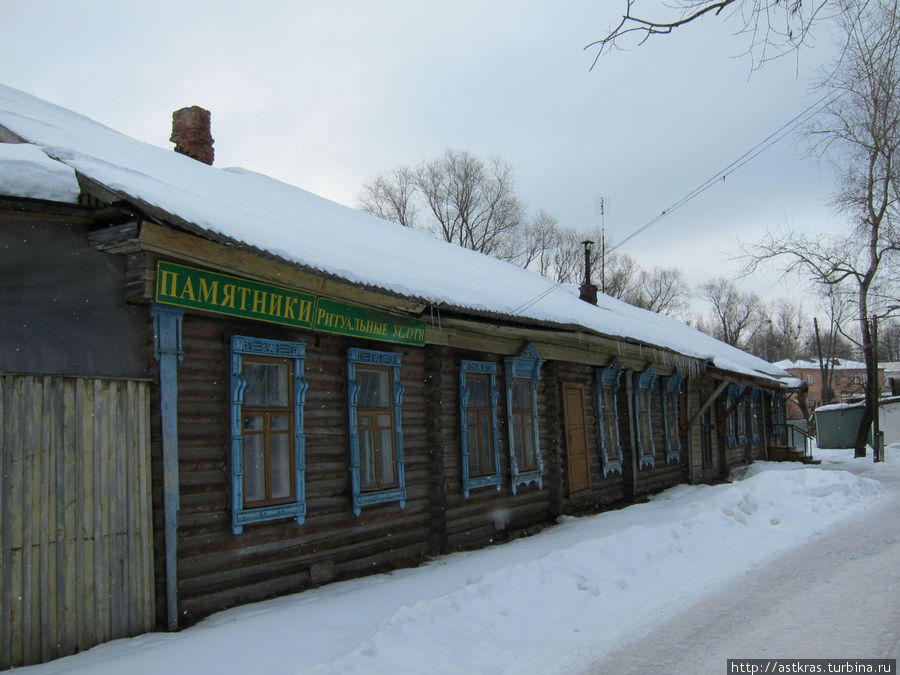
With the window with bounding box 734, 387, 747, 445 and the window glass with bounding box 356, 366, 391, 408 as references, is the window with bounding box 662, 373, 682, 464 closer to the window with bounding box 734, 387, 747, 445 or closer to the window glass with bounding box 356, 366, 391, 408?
the window with bounding box 734, 387, 747, 445

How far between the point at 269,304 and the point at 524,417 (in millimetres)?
5497

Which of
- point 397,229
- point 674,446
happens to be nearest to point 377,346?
point 397,229

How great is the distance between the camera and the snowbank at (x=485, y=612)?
4.45 m

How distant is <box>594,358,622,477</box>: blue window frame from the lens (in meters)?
13.0

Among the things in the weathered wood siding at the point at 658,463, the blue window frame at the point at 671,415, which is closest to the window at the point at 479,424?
the weathered wood siding at the point at 658,463

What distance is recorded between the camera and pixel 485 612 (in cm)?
545

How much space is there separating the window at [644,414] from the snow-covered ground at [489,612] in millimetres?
4935

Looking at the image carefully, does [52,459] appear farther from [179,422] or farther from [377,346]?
[377,346]

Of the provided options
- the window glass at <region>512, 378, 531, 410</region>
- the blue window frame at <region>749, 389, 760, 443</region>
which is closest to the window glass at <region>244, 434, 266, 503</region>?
the window glass at <region>512, 378, 531, 410</region>

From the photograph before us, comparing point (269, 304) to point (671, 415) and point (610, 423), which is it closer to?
point (610, 423)

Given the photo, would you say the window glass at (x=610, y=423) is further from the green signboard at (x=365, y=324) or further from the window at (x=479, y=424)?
the green signboard at (x=365, y=324)

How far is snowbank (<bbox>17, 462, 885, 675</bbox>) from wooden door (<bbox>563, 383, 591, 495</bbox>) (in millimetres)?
2482

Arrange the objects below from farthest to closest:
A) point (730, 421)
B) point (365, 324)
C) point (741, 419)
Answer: point (741, 419) < point (730, 421) < point (365, 324)

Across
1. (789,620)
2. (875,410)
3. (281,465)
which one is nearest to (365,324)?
(281,465)
